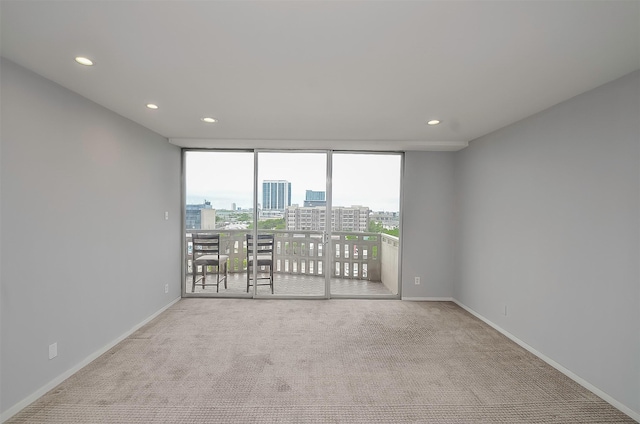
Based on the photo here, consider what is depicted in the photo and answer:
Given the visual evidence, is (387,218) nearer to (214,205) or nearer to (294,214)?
(294,214)

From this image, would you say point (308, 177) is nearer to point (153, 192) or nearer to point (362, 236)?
point (362, 236)

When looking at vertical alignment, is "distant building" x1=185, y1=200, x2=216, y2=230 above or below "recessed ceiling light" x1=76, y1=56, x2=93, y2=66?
below

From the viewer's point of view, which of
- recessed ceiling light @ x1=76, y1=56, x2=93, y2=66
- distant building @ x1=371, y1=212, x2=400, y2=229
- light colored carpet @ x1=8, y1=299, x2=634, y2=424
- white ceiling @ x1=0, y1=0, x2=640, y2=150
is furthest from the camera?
distant building @ x1=371, y1=212, x2=400, y2=229

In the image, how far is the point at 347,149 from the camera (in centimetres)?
435

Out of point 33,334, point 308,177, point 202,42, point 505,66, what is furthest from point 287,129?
point 33,334

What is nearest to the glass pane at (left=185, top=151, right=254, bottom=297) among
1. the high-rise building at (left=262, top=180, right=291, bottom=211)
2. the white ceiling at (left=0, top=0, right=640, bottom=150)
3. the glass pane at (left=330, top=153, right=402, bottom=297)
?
the high-rise building at (left=262, top=180, right=291, bottom=211)

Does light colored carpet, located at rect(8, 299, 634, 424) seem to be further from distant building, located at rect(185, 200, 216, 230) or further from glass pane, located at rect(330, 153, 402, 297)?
distant building, located at rect(185, 200, 216, 230)

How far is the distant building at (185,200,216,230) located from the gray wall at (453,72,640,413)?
404 centimetres

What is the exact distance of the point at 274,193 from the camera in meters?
4.49

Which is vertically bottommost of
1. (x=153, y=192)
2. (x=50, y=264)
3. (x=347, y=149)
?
(x=50, y=264)

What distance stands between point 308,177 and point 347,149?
0.76m

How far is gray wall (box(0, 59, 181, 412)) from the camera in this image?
1915mm

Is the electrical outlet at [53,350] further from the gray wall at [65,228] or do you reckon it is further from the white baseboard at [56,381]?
the white baseboard at [56,381]

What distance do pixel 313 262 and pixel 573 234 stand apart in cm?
326
